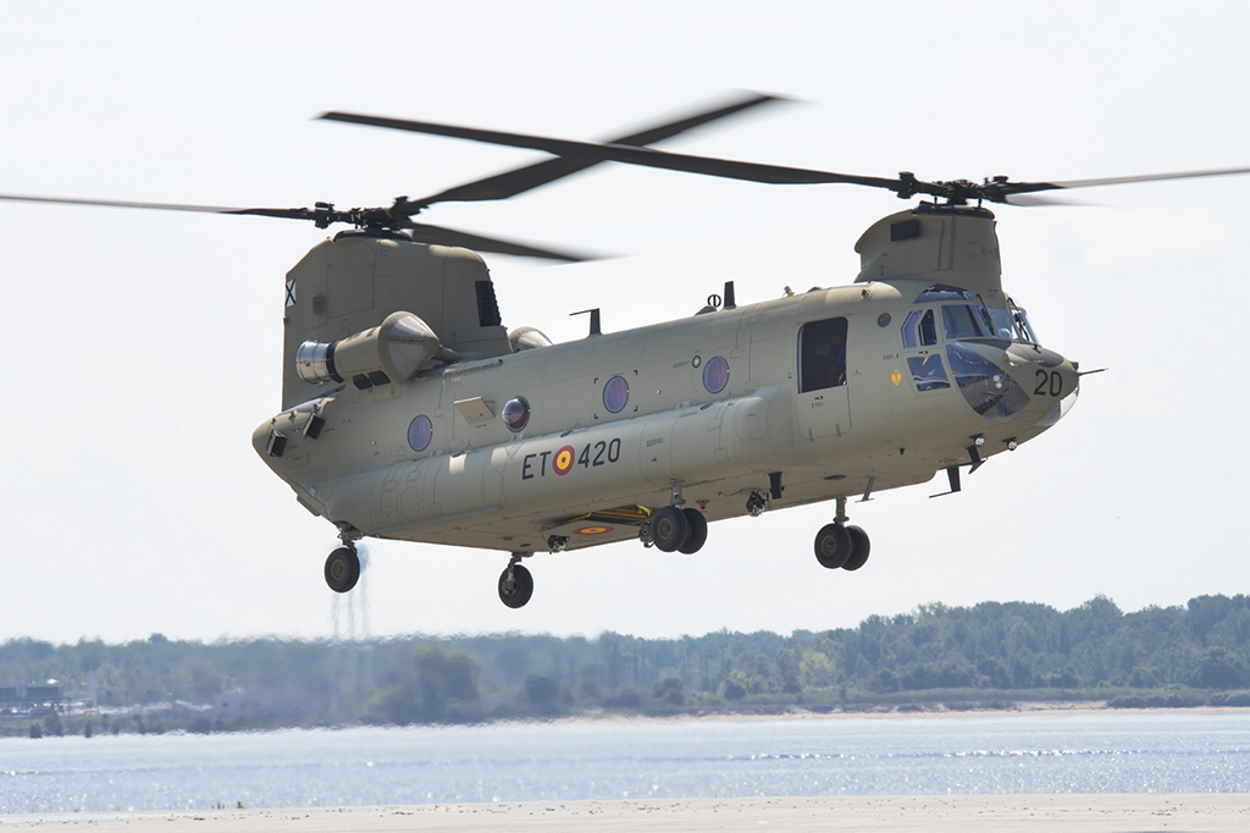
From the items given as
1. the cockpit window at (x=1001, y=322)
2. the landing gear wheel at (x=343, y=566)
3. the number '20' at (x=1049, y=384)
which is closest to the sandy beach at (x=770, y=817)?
the landing gear wheel at (x=343, y=566)

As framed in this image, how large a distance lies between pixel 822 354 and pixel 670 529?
3.44m

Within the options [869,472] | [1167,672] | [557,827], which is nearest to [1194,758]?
[1167,672]

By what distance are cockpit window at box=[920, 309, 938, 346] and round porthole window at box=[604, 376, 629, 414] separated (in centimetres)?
499

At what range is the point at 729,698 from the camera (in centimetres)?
10450

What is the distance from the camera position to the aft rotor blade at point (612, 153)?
28.9 metres

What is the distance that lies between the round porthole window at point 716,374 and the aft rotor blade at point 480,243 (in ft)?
14.6

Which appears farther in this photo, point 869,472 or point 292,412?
point 292,412

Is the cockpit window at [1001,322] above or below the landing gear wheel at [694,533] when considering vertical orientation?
above

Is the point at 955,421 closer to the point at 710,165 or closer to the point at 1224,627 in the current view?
the point at 710,165

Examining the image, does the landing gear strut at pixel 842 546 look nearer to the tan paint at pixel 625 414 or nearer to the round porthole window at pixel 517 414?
the tan paint at pixel 625 414

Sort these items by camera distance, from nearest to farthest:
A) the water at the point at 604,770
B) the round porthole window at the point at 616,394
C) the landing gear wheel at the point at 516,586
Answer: the round porthole window at the point at 616,394 → the landing gear wheel at the point at 516,586 → the water at the point at 604,770

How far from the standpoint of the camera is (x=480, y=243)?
37.2 metres

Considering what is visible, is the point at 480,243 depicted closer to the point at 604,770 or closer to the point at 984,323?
the point at 984,323

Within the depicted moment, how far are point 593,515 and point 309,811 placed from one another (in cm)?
2088
